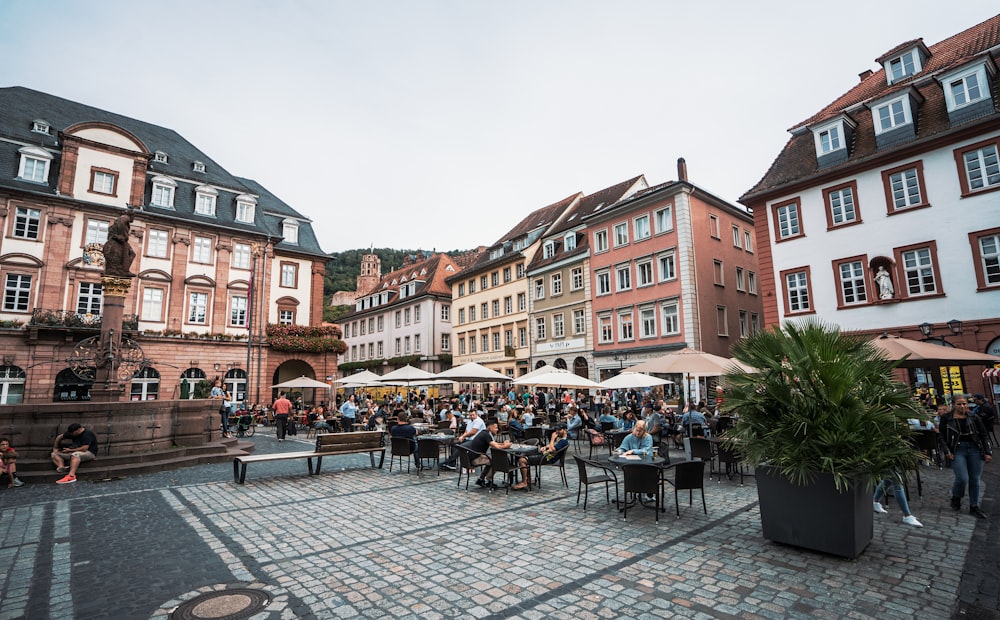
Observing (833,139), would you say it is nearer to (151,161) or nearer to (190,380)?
(190,380)

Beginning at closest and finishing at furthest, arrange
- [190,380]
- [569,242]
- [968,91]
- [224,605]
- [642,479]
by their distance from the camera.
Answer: [224,605]
[642,479]
[968,91]
[190,380]
[569,242]

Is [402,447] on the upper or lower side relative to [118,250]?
lower

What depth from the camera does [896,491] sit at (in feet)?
22.1

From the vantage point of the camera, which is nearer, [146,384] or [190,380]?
[146,384]

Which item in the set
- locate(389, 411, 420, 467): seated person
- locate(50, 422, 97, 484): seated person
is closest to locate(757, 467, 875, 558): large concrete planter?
locate(389, 411, 420, 467): seated person

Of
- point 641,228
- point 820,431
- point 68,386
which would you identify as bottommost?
point 820,431

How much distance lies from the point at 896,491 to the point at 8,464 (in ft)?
50.5

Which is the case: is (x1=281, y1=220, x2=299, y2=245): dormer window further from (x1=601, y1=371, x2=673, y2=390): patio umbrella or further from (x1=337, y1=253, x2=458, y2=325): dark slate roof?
(x1=601, y1=371, x2=673, y2=390): patio umbrella

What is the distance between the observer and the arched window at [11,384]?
2467 centimetres

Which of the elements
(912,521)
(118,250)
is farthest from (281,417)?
(912,521)

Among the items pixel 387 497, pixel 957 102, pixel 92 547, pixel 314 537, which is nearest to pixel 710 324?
pixel 957 102

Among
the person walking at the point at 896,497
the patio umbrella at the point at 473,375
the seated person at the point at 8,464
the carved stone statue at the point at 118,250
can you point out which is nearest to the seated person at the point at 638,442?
the person walking at the point at 896,497

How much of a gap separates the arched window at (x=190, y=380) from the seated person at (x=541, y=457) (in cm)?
2520

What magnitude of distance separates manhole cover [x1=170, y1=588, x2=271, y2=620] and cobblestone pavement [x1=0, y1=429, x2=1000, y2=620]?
7 cm
